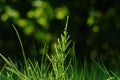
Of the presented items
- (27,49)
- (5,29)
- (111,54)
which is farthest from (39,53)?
(111,54)

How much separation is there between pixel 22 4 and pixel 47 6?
0.28 metres

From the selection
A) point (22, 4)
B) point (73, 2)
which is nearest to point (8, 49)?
point (22, 4)

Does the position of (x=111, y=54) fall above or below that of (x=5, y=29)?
below

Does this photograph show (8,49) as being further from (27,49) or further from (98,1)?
(98,1)

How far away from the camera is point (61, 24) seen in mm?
4578

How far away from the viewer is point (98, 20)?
4578mm

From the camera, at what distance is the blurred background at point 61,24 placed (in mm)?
4488

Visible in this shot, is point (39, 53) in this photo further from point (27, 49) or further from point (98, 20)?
point (98, 20)

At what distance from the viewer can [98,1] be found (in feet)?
15.0

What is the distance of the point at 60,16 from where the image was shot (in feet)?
14.8

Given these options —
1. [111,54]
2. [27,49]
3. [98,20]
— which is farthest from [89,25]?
[27,49]

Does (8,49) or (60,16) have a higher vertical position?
(60,16)

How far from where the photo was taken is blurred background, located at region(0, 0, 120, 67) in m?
4.49

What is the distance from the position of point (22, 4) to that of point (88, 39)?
805mm
